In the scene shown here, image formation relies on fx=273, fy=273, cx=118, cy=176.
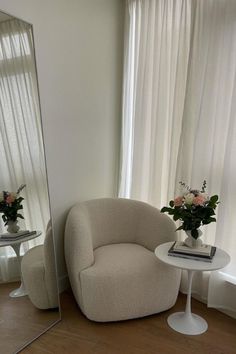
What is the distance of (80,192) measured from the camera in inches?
101

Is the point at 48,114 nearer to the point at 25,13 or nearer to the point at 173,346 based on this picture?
the point at 25,13

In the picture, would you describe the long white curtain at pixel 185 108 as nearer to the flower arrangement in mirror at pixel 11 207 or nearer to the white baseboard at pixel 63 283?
the white baseboard at pixel 63 283

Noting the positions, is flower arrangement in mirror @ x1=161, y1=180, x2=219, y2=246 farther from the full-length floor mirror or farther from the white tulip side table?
the full-length floor mirror

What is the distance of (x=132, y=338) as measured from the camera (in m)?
1.90

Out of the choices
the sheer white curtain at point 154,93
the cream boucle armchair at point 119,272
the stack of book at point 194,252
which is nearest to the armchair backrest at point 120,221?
the cream boucle armchair at point 119,272

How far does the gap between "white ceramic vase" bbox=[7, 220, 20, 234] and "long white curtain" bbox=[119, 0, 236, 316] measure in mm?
1284

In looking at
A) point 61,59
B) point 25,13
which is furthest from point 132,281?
point 25,13

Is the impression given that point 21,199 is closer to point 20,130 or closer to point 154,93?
point 20,130

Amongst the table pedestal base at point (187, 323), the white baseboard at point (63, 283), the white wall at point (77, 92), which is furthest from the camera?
the white baseboard at point (63, 283)

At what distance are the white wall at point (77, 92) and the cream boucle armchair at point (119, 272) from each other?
308 millimetres

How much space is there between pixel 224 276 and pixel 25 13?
2445 mm

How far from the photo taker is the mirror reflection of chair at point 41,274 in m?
1.85

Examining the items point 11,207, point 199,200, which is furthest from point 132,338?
point 11,207

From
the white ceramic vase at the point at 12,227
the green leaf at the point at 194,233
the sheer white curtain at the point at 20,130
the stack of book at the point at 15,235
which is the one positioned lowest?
the green leaf at the point at 194,233
